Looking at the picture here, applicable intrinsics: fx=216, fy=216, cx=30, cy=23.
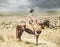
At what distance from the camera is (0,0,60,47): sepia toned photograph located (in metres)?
4.14

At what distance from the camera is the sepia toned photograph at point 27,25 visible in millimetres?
4141

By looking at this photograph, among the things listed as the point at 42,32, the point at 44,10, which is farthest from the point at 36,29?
the point at 44,10

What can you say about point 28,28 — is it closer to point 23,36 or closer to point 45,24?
point 23,36

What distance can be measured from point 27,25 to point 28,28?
62 mm

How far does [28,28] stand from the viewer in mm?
4160

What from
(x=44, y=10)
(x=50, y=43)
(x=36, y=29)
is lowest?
(x=50, y=43)

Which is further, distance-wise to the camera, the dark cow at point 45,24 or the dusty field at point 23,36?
the dark cow at point 45,24

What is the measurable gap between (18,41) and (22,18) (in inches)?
18.1

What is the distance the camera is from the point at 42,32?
13.9ft

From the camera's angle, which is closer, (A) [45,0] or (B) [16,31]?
(B) [16,31]

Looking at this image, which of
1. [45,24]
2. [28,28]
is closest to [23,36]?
[28,28]

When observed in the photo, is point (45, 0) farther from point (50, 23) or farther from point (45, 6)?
point (50, 23)

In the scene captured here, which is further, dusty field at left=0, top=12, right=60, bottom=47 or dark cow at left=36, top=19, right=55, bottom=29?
dark cow at left=36, top=19, right=55, bottom=29

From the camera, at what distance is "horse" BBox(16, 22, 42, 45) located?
4.14 meters
